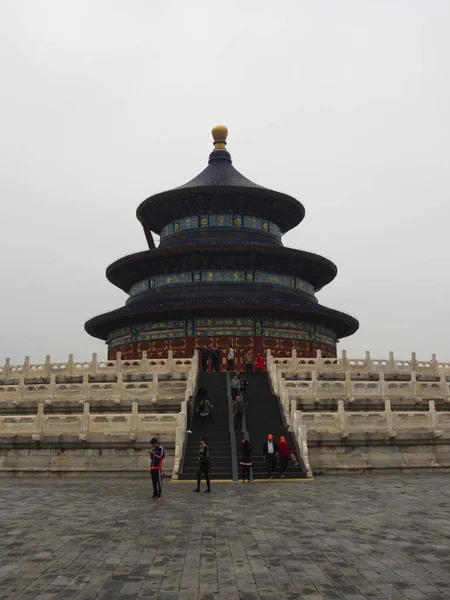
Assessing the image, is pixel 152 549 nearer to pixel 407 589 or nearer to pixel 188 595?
pixel 188 595

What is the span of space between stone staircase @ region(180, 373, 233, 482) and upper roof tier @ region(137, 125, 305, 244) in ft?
75.4

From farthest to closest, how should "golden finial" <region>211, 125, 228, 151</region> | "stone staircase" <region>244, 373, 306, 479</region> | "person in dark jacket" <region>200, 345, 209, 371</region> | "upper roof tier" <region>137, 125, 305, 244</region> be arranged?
"golden finial" <region>211, 125, 228, 151</region>
"upper roof tier" <region>137, 125, 305, 244</region>
"person in dark jacket" <region>200, 345, 209, 371</region>
"stone staircase" <region>244, 373, 306, 479</region>

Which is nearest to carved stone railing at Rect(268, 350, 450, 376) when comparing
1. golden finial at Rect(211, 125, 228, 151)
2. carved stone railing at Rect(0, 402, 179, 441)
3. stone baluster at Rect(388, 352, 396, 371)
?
stone baluster at Rect(388, 352, 396, 371)

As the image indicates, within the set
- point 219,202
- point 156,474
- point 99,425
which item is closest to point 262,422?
point 99,425

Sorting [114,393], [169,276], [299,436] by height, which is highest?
[169,276]

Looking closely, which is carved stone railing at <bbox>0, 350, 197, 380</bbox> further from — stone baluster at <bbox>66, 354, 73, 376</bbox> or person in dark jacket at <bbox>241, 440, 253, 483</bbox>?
person in dark jacket at <bbox>241, 440, 253, 483</bbox>

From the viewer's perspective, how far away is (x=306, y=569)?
7566 millimetres

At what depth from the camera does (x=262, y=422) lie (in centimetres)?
2145

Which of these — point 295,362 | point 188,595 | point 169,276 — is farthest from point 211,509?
point 169,276

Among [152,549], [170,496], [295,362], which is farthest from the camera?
Answer: [295,362]

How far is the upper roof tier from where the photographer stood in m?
45.5

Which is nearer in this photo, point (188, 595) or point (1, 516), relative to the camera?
point (188, 595)

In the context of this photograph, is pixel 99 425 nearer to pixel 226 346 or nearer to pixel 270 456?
pixel 270 456

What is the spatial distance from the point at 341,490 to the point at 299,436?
141 inches
